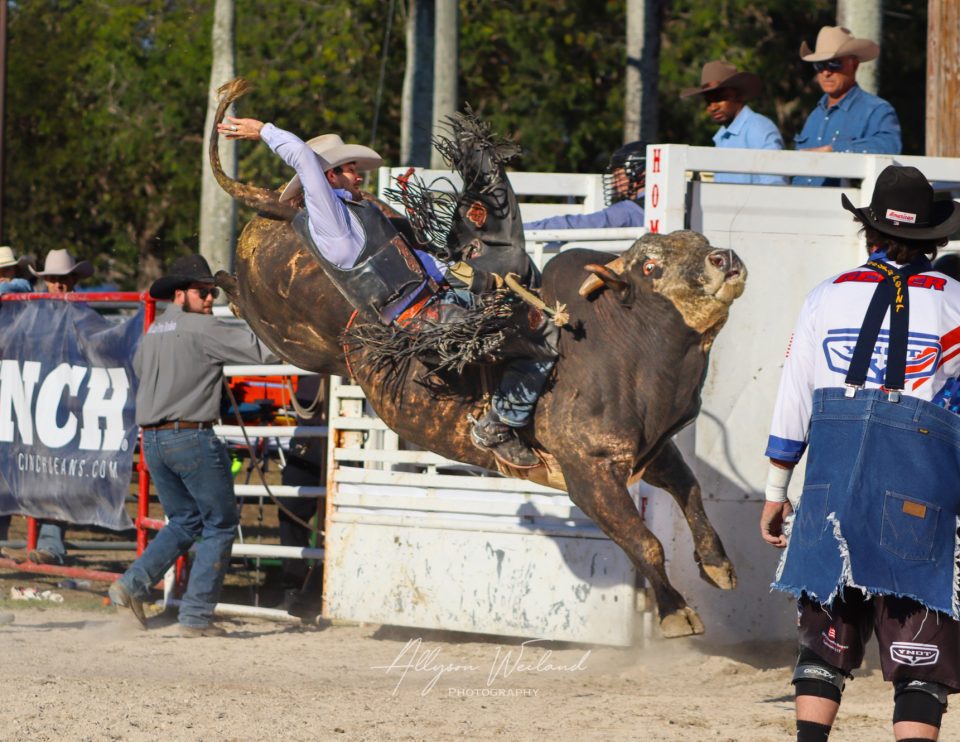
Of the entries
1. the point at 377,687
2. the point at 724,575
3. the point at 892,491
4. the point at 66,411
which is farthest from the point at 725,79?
the point at 66,411

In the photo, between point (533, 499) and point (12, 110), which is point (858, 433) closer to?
point (533, 499)

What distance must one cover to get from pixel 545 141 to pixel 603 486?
15981 millimetres

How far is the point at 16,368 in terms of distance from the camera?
32.2ft

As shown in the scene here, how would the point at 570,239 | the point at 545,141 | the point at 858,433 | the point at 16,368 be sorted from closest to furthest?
the point at 858,433
the point at 570,239
the point at 16,368
the point at 545,141

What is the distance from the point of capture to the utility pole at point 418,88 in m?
15.7

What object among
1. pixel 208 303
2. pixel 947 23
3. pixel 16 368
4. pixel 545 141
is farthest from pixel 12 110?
pixel 947 23

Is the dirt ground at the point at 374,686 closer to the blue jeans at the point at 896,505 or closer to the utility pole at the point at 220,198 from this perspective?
the blue jeans at the point at 896,505

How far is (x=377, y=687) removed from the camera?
677 centimetres

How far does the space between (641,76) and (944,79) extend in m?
7.59

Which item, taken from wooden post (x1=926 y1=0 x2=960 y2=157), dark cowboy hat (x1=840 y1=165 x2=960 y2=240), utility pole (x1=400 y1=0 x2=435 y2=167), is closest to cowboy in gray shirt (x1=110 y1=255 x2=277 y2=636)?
wooden post (x1=926 y1=0 x2=960 y2=157)

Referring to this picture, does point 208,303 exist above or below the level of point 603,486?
above

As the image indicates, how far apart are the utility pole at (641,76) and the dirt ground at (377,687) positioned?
8.70m

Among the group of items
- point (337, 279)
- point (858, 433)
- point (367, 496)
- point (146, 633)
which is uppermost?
point (337, 279)

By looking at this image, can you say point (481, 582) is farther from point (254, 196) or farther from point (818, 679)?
point (818, 679)
